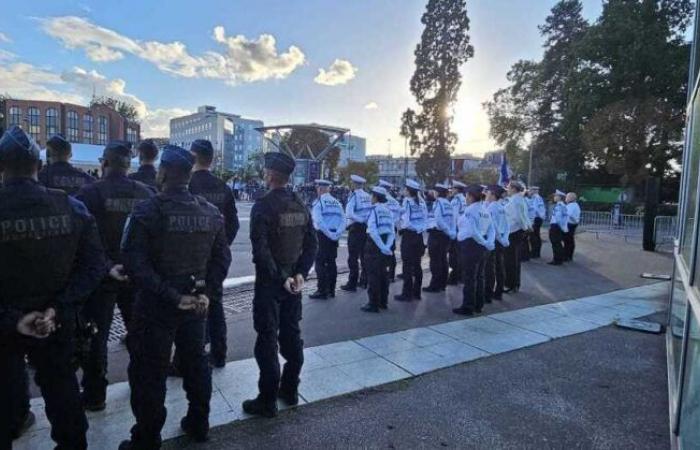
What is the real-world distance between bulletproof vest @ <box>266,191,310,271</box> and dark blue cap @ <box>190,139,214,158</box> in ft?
3.46

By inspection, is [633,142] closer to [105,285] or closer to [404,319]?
[404,319]

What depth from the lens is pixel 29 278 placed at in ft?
8.12

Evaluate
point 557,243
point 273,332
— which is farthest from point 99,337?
point 557,243

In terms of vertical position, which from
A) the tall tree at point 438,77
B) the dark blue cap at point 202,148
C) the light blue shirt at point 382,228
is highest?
the tall tree at point 438,77

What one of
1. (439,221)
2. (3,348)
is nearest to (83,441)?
(3,348)

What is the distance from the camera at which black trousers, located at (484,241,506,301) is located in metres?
7.55

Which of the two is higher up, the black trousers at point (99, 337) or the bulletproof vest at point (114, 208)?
the bulletproof vest at point (114, 208)

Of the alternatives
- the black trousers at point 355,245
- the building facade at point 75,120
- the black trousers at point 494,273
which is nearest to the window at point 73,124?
the building facade at point 75,120

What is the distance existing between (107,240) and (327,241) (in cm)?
394

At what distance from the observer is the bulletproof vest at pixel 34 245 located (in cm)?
239

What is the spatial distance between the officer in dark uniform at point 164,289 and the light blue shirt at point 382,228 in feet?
12.6

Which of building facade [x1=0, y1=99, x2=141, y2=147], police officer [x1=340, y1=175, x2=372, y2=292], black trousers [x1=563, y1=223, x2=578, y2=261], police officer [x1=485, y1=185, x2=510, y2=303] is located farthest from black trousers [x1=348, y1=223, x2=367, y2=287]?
building facade [x1=0, y1=99, x2=141, y2=147]

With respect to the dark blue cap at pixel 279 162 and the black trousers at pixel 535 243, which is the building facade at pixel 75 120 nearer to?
the black trousers at pixel 535 243

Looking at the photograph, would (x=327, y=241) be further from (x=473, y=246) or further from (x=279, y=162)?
(x=279, y=162)
